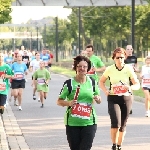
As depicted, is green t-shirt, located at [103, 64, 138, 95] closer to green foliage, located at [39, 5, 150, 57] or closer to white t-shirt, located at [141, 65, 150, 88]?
white t-shirt, located at [141, 65, 150, 88]

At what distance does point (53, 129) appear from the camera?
1584 cm

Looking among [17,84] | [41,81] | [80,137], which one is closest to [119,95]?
[80,137]

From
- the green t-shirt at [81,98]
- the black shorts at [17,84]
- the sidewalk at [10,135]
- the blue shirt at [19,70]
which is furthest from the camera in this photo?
the black shorts at [17,84]

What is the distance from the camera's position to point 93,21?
7425cm

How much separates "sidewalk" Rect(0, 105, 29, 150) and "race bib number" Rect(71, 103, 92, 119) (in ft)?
11.5

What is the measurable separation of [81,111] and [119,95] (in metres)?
3.18

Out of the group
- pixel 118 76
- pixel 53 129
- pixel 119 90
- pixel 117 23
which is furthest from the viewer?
pixel 117 23

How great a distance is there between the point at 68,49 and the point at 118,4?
76.4 meters

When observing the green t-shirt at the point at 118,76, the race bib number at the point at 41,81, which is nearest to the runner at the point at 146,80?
the race bib number at the point at 41,81

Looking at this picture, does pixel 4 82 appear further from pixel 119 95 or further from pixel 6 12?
pixel 6 12

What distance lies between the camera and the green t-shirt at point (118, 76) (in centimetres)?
1147

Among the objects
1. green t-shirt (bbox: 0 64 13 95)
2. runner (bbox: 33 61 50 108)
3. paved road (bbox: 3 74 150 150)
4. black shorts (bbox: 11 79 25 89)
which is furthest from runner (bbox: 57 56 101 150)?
runner (bbox: 33 61 50 108)

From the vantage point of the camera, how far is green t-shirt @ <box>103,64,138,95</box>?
11.5m

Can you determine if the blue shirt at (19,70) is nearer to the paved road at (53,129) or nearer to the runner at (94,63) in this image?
the paved road at (53,129)
